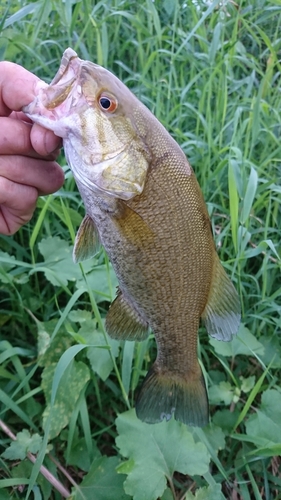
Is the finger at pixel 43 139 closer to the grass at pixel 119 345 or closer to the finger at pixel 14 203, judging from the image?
the finger at pixel 14 203

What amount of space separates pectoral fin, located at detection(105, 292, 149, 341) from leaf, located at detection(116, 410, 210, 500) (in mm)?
360

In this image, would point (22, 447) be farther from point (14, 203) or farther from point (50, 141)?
point (50, 141)

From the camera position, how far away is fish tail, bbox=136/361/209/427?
4.55ft

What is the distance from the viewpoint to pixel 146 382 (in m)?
1.42

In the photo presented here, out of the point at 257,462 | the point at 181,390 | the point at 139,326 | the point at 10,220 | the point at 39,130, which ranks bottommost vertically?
the point at 257,462

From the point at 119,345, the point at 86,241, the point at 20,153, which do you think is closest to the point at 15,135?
the point at 20,153

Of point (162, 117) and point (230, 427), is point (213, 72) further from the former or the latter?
point (230, 427)

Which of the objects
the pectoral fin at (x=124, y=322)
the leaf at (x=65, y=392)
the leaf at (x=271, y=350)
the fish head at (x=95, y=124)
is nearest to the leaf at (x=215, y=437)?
the leaf at (x=271, y=350)

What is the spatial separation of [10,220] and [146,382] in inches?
27.9

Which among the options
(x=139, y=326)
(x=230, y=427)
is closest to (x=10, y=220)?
(x=139, y=326)

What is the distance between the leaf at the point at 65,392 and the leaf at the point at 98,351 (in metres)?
0.04

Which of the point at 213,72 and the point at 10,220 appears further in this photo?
the point at 213,72

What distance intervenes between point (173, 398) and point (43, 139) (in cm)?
84

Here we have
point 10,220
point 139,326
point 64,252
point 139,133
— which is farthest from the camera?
point 64,252
